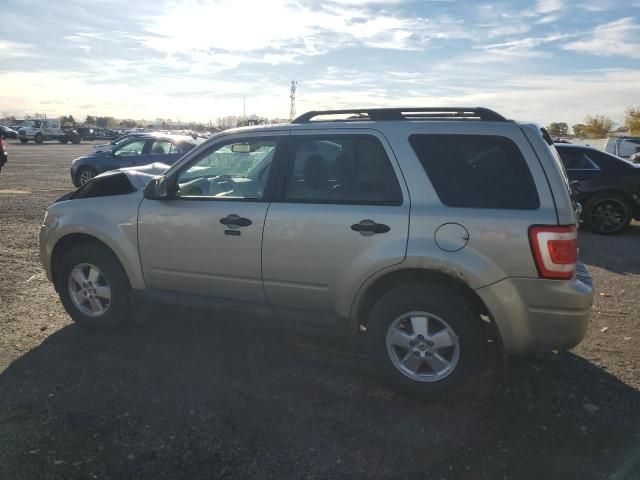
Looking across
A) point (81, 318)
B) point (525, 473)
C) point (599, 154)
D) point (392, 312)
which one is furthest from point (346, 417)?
point (599, 154)

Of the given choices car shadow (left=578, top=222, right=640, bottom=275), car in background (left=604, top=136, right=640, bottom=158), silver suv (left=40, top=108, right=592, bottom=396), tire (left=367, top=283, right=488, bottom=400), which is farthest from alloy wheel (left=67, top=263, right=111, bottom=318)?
car in background (left=604, top=136, right=640, bottom=158)

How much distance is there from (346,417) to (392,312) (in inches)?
29.3

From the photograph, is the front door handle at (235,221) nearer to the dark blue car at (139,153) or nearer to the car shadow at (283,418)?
the car shadow at (283,418)

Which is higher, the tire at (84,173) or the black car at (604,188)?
the black car at (604,188)

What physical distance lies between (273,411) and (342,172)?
1707 millimetres

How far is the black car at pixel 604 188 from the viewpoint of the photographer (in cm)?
944

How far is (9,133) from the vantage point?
50.9 metres

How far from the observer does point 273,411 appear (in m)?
3.47

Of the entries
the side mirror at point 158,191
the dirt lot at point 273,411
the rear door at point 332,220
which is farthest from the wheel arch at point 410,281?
the side mirror at point 158,191

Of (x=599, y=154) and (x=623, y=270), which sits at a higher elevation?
(x=599, y=154)

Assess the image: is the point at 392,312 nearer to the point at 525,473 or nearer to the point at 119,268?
the point at 525,473

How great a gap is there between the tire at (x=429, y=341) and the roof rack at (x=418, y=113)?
3.90 feet

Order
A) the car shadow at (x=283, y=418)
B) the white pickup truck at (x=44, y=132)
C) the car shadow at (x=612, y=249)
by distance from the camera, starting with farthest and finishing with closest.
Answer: the white pickup truck at (x=44, y=132) → the car shadow at (x=612, y=249) → the car shadow at (x=283, y=418)

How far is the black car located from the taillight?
6.90 metres
